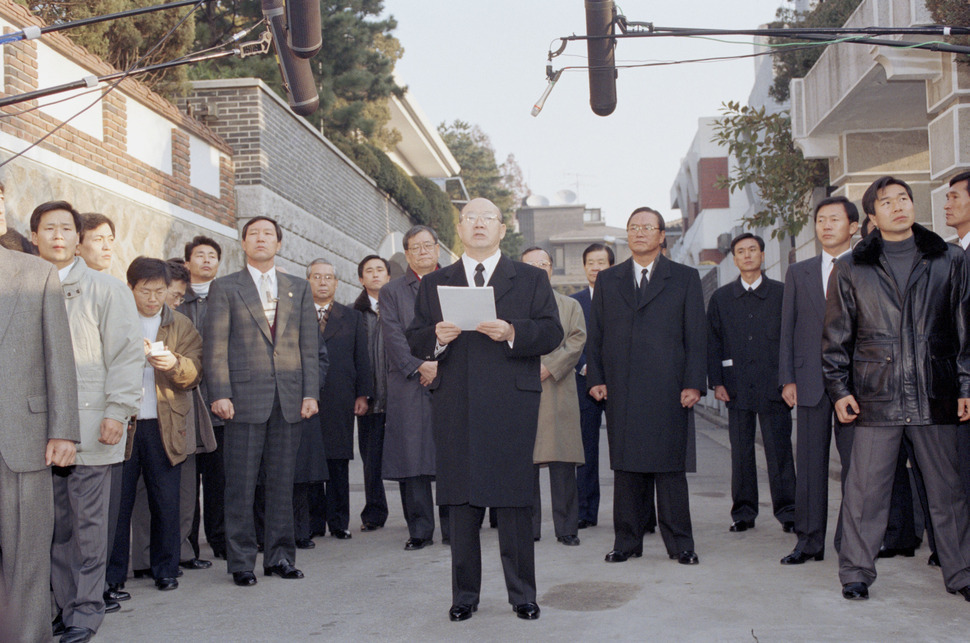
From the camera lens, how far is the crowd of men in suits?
199 inches

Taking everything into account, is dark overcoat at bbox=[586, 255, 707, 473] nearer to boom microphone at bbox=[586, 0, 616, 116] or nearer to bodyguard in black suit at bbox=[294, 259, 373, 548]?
bodyguard in black suit at bbox=[294, 259, 373, 548]

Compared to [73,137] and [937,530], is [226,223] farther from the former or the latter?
[937,530]

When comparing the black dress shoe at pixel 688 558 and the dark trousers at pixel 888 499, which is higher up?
the dark trousers at pixel 888 499

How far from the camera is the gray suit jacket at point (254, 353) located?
631 centimetres

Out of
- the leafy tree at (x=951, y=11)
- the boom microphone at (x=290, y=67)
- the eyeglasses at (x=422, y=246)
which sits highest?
the leafy tree at (x=951, y=11)

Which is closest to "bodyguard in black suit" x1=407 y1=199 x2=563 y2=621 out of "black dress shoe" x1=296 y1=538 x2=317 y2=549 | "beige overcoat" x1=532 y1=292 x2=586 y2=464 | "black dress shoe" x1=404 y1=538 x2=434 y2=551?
"beige overcoat" x1=532 y1=292 x2=586 y2=464

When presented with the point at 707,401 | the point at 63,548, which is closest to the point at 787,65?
the point at 707,401

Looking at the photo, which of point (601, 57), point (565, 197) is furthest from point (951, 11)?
point (565, 197)

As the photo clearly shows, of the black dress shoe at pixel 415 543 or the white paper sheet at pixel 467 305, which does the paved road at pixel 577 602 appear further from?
the white paper sheet at pixel 467 305

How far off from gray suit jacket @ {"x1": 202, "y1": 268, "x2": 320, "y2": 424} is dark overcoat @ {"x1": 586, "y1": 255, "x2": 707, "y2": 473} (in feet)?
6.19

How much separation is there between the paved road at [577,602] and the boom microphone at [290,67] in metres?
3.64

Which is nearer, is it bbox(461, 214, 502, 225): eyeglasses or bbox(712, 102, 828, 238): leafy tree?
bbox(461, 214, 502, 225): eyeglasses

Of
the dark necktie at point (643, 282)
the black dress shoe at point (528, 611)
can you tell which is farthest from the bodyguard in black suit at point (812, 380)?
the black dress shoe at point (528, 611)

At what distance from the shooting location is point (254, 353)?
639 centimetres
